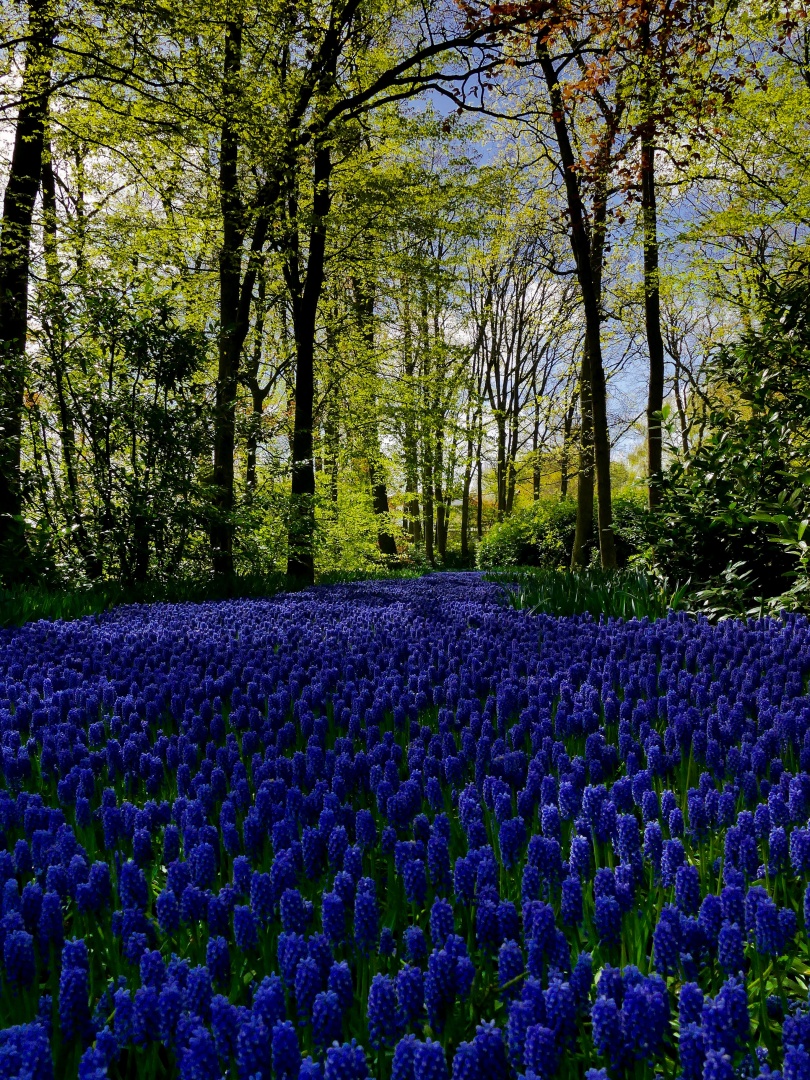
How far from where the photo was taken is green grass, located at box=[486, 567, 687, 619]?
21.2 feet

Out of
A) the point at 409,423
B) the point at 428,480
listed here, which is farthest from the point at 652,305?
the point at 428,480

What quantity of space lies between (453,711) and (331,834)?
56.9 inches

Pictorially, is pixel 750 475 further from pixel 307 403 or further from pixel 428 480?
pixel 428 480

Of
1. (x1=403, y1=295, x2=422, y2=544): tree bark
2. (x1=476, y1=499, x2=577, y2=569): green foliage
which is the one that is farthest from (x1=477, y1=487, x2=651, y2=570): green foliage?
(x1=403, y1=295, x2=422, y2=544): tree bark

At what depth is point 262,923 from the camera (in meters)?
1.75

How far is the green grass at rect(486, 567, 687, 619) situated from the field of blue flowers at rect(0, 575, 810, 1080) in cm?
243

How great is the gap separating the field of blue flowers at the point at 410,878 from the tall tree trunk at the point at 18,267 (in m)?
6.23

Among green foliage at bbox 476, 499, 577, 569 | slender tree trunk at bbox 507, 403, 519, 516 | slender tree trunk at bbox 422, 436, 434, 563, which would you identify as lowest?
green foliage at bbox 476, 499, 577, 569

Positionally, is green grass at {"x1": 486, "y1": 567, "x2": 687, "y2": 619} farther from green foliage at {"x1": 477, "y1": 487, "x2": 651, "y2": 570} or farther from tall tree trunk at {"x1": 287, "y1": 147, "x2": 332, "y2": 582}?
green foliage at {"x1": 477, "y1": 487, "x2": 651, "y2": 570}

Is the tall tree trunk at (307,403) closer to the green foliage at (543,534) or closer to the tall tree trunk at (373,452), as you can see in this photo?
the tall tree trunk at (373,452)

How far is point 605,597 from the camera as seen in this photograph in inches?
280

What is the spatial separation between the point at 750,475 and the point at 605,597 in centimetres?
169

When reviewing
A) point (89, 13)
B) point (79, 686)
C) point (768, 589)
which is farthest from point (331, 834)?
point (89, 13)

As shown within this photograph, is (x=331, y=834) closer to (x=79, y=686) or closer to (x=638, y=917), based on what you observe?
(x=638, y=917)
